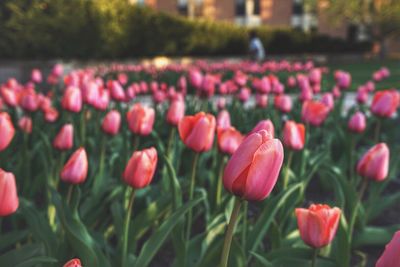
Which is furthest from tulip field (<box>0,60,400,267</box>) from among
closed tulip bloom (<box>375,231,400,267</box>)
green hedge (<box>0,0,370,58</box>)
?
green hedge (<box>0,0,370,58</box>)

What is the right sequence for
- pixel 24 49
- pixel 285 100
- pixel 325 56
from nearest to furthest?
pixel 285 100 < pixel 24 49 < pixel 325 56

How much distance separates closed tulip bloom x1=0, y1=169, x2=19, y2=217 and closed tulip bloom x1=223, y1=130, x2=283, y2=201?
574mm

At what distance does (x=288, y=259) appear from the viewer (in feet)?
5.55

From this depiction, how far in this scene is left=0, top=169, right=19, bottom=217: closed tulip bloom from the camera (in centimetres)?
138

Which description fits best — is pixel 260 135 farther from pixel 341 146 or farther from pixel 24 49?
pixel 24 49

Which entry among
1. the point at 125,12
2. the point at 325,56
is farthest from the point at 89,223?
the point at 325,56

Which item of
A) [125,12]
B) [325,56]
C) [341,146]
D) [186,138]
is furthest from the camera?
[325,56]

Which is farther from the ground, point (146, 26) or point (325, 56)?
point (146, 26)

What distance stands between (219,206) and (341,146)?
1890 mm

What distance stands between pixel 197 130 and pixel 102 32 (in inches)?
620

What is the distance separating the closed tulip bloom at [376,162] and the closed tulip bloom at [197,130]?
2.05 feet

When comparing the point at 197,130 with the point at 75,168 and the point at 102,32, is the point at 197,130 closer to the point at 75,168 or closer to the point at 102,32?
the point at 75,168

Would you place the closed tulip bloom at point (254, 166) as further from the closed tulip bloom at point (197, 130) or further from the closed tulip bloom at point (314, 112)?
the closed tulip bloom at point (314, 112)

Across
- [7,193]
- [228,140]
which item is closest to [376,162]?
[228,140]
